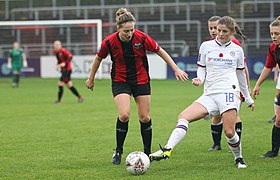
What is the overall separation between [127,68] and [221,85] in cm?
134

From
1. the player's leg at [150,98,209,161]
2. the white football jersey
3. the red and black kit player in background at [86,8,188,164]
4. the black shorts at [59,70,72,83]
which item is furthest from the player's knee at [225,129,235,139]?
the black shorts at [59,70,72,83]

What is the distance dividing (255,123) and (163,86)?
14.7 meters

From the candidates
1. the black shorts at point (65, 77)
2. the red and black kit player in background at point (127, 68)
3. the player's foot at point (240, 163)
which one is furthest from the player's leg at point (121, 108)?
the black shorts at point (65, 77)

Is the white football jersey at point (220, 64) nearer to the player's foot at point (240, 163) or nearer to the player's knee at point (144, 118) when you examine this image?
the player's foot at point (240, 163)

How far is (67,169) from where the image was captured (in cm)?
812

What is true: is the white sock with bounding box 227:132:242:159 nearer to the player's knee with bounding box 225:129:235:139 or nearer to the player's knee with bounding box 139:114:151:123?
the player's knee with bounding box 225:129:235:139

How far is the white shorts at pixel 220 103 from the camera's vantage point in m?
7.86

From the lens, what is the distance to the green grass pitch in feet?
25.8

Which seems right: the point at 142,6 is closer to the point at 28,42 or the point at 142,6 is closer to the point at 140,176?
the point at 28,42

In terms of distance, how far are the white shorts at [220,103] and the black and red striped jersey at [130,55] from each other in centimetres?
106

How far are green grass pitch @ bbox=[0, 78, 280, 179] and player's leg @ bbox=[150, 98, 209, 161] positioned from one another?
0.27 m

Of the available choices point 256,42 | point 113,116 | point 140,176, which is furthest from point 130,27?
point 256,42

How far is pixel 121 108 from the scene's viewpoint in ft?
27.7

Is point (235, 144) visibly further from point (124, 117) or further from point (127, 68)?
point (127, 68)
